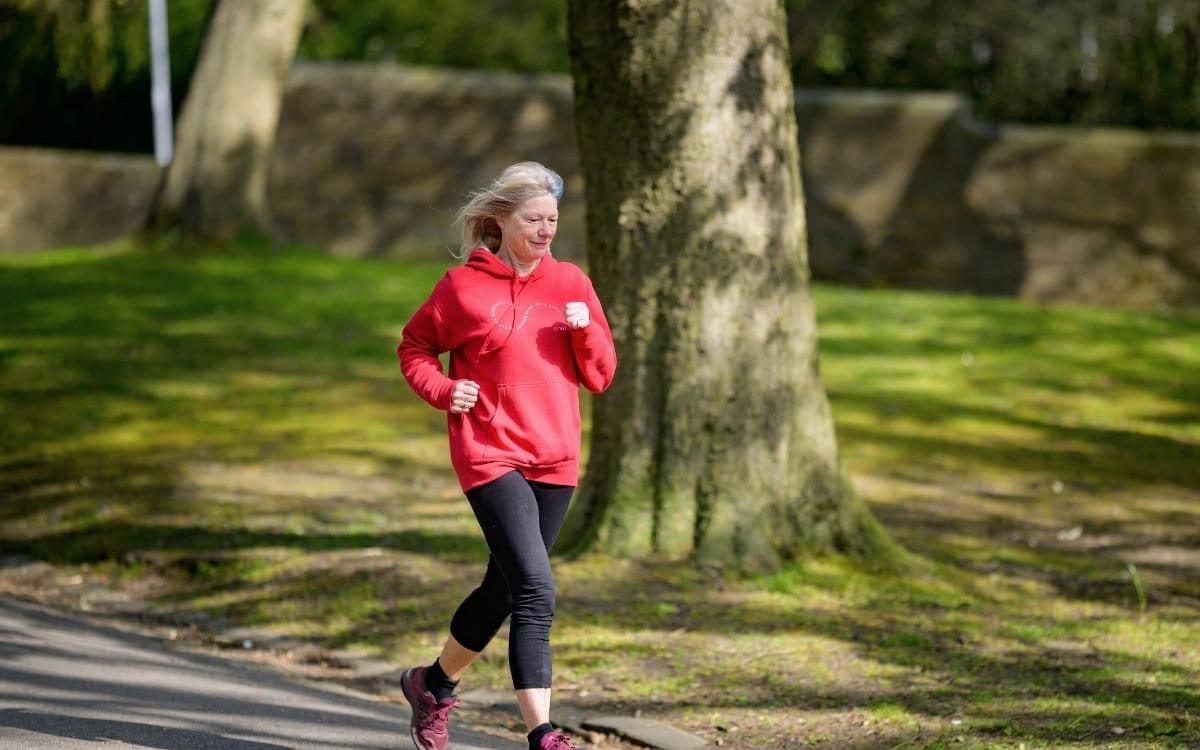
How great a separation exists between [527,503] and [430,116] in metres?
17.4

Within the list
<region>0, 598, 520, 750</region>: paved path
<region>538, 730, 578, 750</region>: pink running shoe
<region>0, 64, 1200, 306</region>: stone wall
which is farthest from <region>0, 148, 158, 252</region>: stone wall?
<region>538, 730, 578, 750</region>: pink running shoe

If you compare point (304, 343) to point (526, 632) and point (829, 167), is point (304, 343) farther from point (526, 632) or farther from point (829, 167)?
point (526, 632)

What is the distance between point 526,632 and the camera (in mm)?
5180

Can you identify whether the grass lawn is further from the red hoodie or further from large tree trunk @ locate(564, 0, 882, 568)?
the red hoodie

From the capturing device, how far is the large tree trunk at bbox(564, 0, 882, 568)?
24.9ft

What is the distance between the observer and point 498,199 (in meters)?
5.29

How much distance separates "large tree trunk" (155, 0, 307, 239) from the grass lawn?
6.73 feet

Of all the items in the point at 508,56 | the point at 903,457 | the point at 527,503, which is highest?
the point at 508,56

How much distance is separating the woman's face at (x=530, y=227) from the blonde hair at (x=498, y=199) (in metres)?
0.02

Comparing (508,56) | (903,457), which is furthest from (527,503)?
(508,56)

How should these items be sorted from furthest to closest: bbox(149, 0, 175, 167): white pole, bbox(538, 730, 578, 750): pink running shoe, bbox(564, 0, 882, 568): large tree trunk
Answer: bbox(149, 0, 175, 167): white pole < bbox(564, 0, 882, 568): large tree trunk < bbox(538, 730, 578, 750): pink running shoe

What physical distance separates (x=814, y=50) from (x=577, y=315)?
19191 mm

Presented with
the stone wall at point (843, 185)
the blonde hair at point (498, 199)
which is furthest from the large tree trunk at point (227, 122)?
the blonde hair at point (498, 199)

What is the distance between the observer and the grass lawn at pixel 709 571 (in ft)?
21.4
